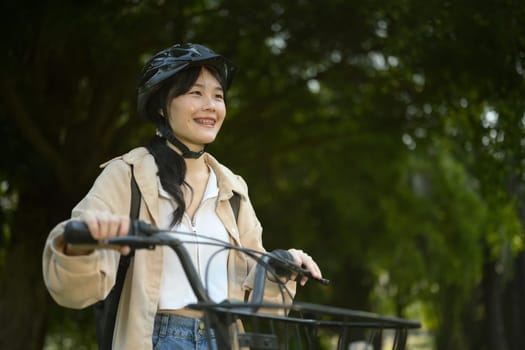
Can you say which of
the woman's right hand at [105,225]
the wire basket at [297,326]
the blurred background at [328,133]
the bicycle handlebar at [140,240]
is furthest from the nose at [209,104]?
the blurred background at [328,133]

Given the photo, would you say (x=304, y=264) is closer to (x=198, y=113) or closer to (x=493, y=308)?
(x=198, y=113)

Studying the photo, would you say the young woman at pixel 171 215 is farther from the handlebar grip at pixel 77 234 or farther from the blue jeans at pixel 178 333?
the handlebar grip at pixel 77 234

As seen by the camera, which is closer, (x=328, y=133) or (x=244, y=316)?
(x=244, y=316)

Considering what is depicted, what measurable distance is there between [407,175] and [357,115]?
1.88 metres

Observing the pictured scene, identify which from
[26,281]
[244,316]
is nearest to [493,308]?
[26,281]

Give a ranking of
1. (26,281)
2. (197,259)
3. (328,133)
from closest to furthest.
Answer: (197,259), (26,281), (328,133)

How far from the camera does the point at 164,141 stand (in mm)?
2990

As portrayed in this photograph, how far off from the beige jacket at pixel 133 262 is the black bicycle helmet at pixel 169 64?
242 millimetres

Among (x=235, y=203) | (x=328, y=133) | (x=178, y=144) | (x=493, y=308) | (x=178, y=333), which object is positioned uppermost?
(x=328, y=133)

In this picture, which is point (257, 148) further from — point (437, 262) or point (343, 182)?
point (437, 262)

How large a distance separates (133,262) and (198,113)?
25.2 inches

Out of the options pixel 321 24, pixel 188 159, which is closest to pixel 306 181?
pixel 321 24

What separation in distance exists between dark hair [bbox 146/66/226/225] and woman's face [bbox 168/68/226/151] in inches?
0.9

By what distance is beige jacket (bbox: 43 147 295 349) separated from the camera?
2295mm
